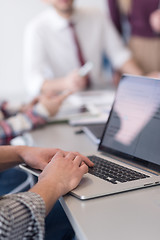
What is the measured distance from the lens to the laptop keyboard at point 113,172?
2.45ft

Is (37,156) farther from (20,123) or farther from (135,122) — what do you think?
(20,123)

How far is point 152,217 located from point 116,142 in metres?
0.33

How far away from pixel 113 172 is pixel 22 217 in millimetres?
261

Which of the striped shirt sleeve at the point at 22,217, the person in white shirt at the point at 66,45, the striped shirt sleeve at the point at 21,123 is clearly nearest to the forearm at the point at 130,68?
the person in white shirt at the point at 66,45

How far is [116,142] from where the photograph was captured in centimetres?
91

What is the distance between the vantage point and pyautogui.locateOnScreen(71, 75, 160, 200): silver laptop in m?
0.72

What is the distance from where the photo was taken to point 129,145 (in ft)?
2.86

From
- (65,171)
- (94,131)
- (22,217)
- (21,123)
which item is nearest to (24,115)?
(21,123)

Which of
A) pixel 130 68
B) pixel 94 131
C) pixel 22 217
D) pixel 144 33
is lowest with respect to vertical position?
pixel 22 217

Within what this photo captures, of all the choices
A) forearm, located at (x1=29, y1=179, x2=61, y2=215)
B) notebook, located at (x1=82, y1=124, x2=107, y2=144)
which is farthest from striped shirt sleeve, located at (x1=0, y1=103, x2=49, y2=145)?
forearm, located at (x1=29, y1=179, x2=61, y2=215)

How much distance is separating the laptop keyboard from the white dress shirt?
48.6 inches

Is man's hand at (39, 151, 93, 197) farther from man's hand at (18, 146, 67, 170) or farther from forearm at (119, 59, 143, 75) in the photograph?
forearm at (119, 59, 143, 75)

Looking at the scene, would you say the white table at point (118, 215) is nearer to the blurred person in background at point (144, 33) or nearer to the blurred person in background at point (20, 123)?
the blurred person in background at point (20, 123)

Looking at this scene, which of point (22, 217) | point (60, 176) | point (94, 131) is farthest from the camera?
point (94, 131)
